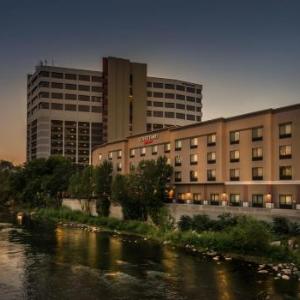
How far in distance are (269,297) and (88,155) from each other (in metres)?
150

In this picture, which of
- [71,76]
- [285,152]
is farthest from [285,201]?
[71,76]

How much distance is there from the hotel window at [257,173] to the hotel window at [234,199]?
448cm

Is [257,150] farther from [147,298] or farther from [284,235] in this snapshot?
[147,298]

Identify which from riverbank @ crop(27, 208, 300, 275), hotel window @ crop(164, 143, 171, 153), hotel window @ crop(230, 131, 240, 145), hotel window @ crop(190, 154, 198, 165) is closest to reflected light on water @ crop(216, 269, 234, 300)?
riverbank @ crop(27, 208, 300, 275)

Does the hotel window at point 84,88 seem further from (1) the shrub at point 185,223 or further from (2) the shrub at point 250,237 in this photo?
(2) the shrub at point 250,237

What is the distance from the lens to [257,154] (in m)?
68.4

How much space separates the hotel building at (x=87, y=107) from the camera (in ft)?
574

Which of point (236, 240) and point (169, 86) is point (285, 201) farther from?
point (169, 86)

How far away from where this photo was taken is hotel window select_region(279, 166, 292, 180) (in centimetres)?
6356

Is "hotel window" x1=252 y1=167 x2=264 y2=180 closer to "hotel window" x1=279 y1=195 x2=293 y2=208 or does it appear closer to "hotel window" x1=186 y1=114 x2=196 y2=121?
"hotel window" x1=279 y1=195 x2=293 y2=208

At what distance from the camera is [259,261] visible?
48.3 m

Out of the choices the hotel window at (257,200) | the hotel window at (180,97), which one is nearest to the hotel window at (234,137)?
the hotel window at (257,200)

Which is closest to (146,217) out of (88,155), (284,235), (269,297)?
(284,235)

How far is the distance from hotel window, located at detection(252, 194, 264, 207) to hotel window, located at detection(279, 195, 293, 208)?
3135 mm
